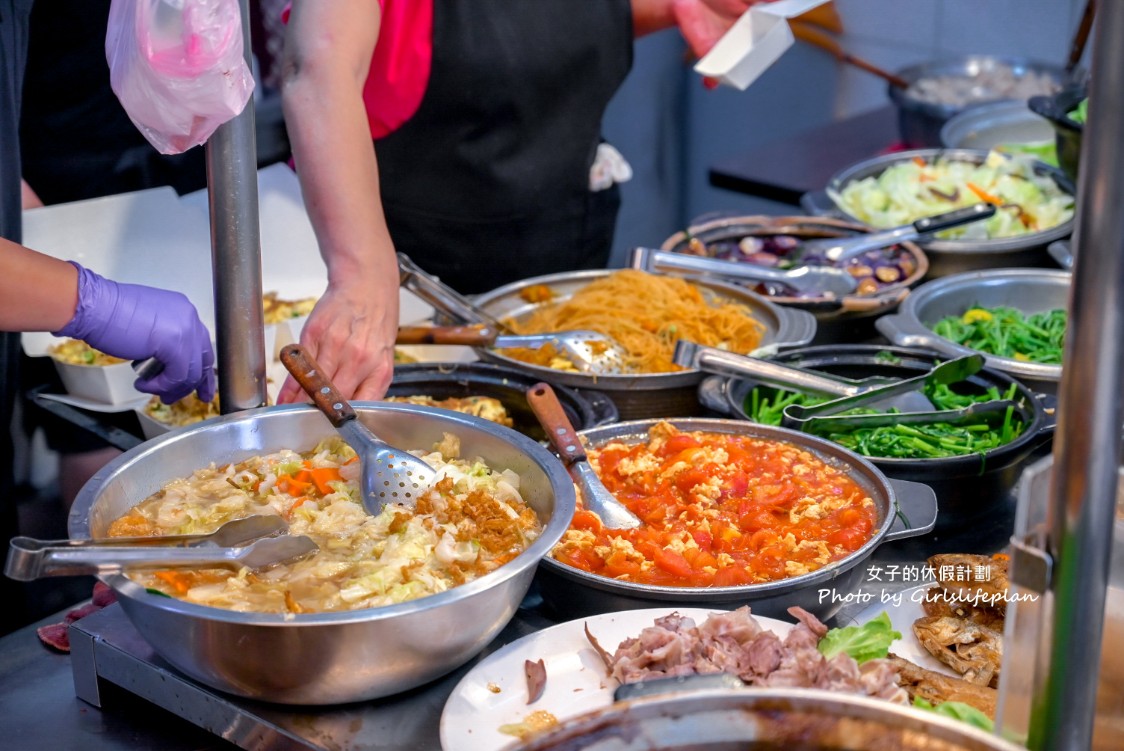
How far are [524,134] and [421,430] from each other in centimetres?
178

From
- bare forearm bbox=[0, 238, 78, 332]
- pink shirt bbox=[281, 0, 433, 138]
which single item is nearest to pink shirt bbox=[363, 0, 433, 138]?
pink shirt bbox=[281, 0, 433, 138]

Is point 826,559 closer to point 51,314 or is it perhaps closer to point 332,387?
point 332,387

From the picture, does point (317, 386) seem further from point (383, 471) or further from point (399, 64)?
point (399, 64)

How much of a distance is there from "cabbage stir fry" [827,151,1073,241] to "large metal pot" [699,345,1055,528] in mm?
1114

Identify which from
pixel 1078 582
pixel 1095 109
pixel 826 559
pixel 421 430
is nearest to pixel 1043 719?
pixel 1078 582

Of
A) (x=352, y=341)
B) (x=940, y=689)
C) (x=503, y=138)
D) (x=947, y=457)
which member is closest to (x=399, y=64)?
(x=503, y=138)

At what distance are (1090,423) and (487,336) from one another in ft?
5.90

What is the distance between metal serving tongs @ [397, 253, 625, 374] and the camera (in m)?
2.56

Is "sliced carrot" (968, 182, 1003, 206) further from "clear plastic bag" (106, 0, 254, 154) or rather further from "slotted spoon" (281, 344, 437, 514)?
"clear plastic bag" (106, 0, 254, 154)

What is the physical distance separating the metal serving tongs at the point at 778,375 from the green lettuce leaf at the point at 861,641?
0.84 m

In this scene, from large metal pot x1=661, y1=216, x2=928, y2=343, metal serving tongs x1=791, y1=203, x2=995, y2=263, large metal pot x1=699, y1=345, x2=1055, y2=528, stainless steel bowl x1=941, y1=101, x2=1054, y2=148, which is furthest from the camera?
stainless steel bowl x1=941, y1=101, x2=1054, y2=148

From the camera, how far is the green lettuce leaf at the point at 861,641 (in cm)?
145

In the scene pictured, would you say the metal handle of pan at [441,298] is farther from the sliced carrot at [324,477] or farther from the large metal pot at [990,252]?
the large metal pot at [990,252]

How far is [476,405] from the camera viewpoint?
2.43 m
